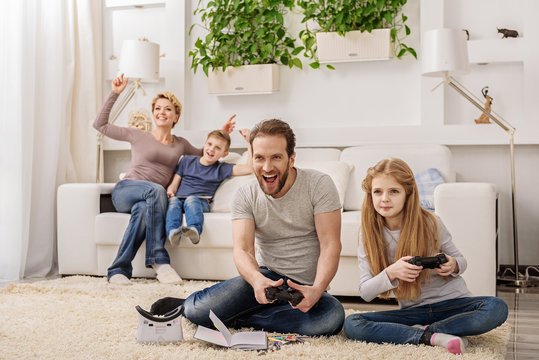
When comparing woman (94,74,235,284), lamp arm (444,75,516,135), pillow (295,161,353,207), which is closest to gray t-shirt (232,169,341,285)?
woman (94,74,235,284)

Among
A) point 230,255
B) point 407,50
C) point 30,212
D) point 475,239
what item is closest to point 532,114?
point 407,50

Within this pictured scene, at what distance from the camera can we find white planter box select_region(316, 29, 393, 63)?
12.9 feet

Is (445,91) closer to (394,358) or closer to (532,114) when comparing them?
(532,114)

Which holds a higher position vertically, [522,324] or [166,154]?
[166,154]

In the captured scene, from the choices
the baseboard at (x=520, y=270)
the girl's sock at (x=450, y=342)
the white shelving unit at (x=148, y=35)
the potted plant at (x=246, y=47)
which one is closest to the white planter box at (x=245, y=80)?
the potted plant at (x=246, y=47)

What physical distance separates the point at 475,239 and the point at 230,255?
123 cm

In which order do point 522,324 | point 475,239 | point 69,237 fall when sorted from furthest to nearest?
point 69,237
point 475,239
point 522,324

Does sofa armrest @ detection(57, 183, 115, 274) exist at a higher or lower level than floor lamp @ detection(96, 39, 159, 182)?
lower

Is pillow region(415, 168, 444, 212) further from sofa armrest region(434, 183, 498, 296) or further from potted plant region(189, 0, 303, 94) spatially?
potted plant region(189, 0, 303, 94)

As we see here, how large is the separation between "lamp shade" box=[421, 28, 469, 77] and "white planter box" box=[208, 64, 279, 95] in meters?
1.07

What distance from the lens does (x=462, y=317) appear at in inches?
78.4

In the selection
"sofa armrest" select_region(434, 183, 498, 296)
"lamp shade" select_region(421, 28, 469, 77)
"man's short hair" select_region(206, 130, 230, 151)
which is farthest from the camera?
"man's short hair" select_region(206, 130, 230, 151)

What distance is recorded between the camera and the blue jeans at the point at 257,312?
7.08ft

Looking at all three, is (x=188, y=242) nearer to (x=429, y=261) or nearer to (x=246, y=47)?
(x=246, y=47)
